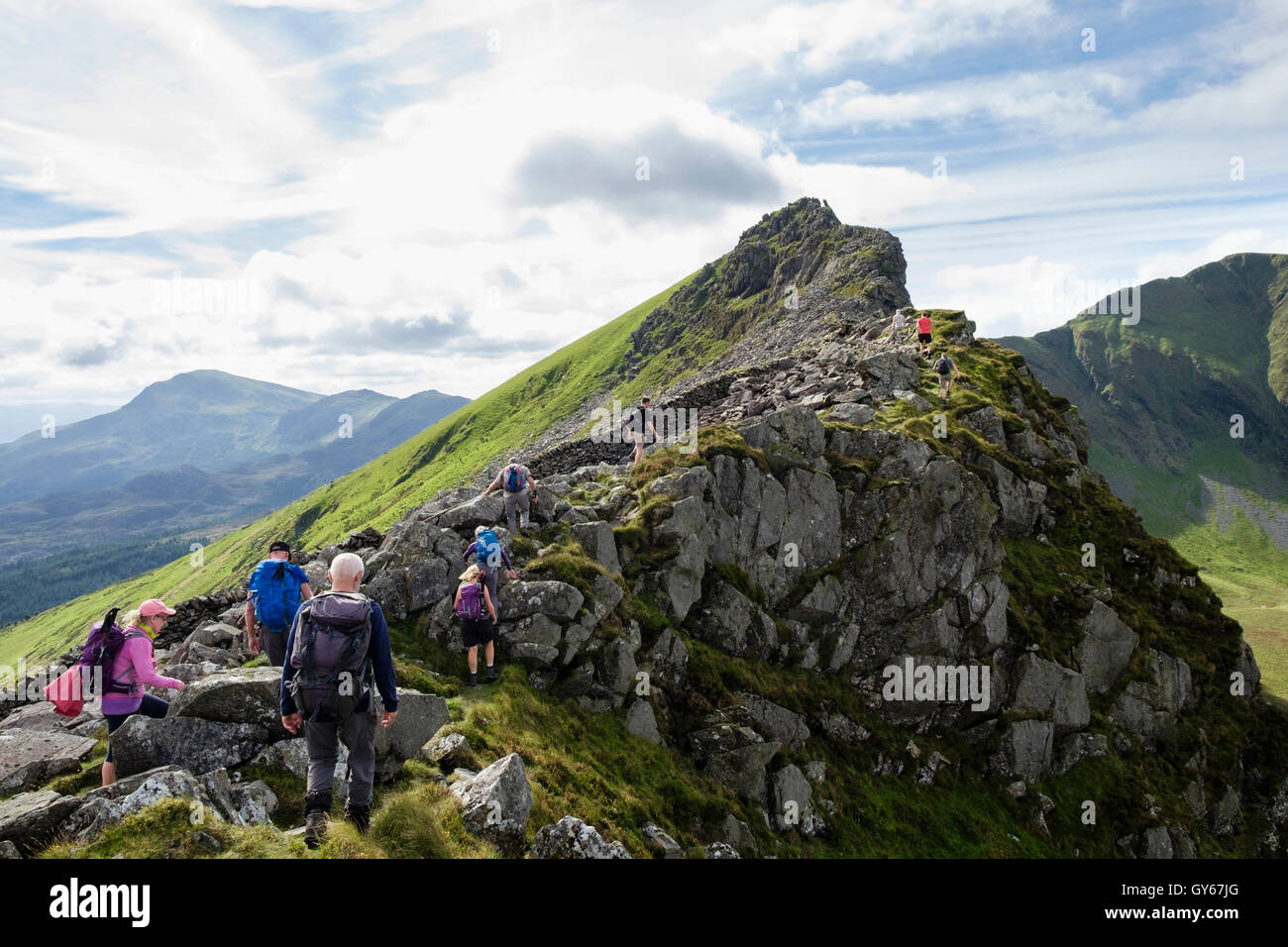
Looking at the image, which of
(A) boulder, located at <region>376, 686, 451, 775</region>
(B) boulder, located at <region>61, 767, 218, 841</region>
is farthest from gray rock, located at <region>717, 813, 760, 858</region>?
(B) boulder, located at <region>61, 767, 218, 841</region>

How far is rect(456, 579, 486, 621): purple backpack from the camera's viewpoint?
18812 mm

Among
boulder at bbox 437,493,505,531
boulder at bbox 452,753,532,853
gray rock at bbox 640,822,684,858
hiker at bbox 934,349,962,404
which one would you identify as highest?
hiker at bbox 934,349,962,404

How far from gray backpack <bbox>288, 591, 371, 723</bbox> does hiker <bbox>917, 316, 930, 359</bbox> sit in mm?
47464

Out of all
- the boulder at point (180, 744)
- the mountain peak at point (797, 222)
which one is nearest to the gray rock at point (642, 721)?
the boulder at point (180, 744)

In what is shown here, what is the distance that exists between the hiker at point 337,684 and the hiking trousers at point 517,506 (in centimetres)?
1449

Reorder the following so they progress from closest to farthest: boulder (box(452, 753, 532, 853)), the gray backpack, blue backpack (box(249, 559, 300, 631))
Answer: the gray backpack < boulder (box(452, 753, 532, 853)) < blue backpack (box(249, 559, 300, 631))

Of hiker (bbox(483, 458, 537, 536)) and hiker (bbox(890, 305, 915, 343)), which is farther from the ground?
hiker (bbox(890, 305, 915, 343))

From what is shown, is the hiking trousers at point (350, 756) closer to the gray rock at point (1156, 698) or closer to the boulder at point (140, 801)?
the boulder at point (140, 801)

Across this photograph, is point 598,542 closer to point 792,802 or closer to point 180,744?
point 792,802

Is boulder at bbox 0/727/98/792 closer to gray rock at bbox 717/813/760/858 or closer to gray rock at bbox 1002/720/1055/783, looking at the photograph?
gray rock at bbox 717/813/760/858

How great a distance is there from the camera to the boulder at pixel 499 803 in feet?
39.4

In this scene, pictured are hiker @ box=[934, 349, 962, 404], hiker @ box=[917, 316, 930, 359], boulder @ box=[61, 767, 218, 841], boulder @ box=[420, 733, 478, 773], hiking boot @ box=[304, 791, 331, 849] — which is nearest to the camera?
boulder @ box=[61, 767, 218, 841]

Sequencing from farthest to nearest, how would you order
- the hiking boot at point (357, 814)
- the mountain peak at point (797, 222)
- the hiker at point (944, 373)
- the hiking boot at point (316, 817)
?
1. the mountain peak at point (797, 222)
2. the hiker at point (944, 373)
3. the hiking boot at point (357, 814)
4. the hiking boot at point (316, 817)
